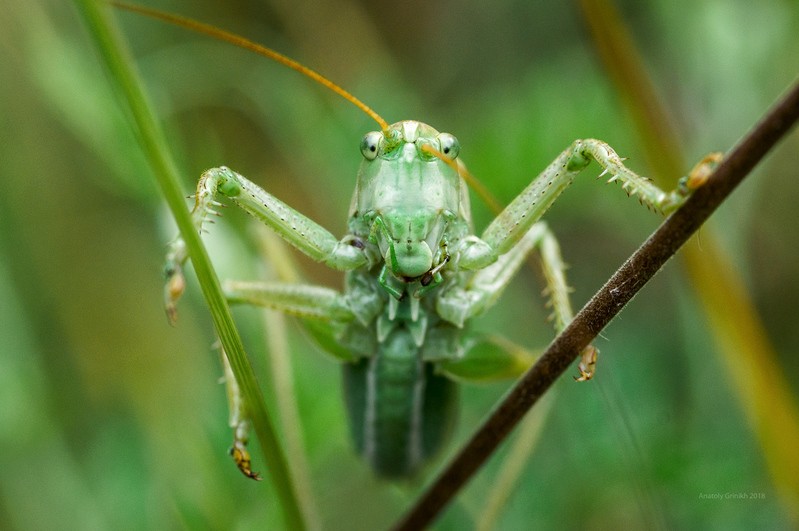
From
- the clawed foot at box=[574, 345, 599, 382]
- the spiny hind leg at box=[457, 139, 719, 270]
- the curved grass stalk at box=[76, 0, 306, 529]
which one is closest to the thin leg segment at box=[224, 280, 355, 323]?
the spiny hind leg at box=[457, 139, 719, 270]

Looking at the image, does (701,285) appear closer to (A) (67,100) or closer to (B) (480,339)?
(B) (480,339)

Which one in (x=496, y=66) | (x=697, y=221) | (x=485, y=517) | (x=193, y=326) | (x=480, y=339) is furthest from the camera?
(x=496, y=66)

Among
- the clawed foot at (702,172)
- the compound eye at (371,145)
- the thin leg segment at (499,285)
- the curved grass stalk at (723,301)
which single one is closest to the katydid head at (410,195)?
the compound eye at (371,145)

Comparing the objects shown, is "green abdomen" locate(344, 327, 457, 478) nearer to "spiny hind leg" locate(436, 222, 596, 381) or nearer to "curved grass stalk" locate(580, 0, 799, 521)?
"spiny hind leg" locate(436, 222, 596, 381)

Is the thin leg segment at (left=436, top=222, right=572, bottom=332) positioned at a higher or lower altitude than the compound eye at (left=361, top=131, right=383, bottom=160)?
lower

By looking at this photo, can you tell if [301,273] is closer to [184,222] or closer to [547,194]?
[547,194]

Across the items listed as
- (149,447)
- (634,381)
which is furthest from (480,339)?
(149,447)

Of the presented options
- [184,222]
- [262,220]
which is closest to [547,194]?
[262,220]

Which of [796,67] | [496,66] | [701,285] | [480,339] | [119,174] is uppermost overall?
[496,66]
